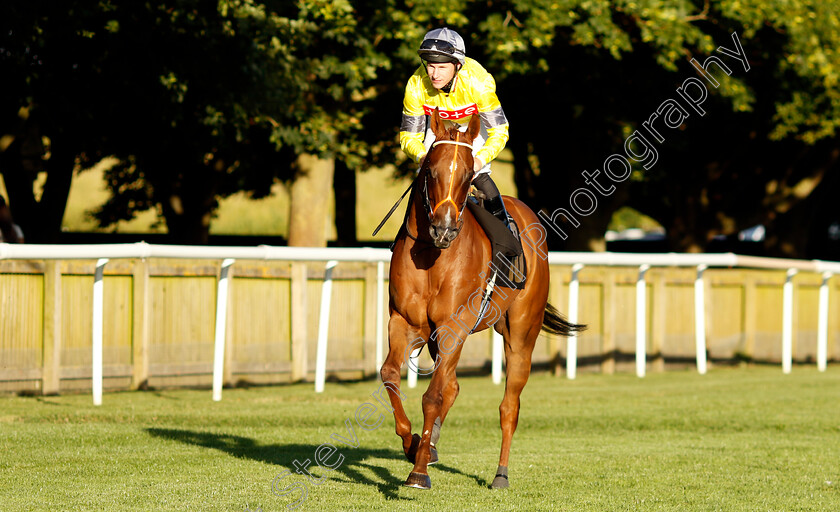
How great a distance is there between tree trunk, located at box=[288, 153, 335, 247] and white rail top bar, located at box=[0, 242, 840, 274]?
489cm

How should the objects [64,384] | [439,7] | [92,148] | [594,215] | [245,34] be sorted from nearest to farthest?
[64,384] → [245,34] → [439,7] → [92,148] → [594,215]

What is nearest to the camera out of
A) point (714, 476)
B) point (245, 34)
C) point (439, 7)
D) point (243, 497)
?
point (243, 497)

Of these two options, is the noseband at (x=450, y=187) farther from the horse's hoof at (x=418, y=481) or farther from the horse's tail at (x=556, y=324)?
the horse's tail at (x=556, y=324)

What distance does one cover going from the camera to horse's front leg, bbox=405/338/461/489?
20.2 ft

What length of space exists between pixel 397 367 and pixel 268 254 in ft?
17.5

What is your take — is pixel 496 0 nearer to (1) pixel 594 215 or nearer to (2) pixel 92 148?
(1) pixel 594 215

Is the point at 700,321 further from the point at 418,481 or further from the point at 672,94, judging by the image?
the point at 418,481

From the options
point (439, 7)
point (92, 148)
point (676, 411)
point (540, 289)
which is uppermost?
point (439, 7)

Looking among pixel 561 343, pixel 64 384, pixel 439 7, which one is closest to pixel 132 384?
pixel 64 384

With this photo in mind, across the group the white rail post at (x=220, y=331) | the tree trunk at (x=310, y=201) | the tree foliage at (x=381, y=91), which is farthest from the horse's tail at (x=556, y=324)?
the tree trunk at (x=310, y=201)

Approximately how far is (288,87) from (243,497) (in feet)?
34.9

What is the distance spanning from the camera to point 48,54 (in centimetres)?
1548

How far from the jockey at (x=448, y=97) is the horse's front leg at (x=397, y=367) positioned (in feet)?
3.45

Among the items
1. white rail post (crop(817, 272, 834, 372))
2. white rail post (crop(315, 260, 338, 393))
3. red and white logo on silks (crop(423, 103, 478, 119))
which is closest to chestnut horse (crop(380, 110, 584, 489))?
red and white logo on silks (crop(423, 103, 478, 119))
